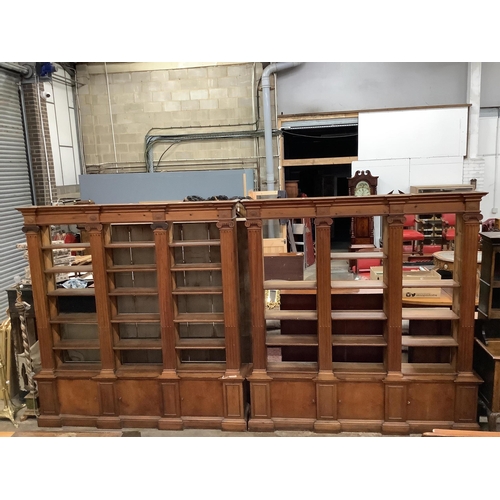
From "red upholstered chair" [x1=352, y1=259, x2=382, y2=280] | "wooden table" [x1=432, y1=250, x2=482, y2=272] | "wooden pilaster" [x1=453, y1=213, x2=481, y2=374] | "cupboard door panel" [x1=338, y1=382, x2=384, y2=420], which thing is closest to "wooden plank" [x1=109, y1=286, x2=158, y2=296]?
"cupboard door panel" [x1=338, y1=382, x2=384, y2=420]

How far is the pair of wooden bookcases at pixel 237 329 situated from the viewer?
387 cm

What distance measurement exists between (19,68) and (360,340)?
7340 mm

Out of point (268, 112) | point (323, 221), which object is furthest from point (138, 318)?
point (268, 112)

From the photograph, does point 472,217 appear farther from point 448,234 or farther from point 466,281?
point 448,234

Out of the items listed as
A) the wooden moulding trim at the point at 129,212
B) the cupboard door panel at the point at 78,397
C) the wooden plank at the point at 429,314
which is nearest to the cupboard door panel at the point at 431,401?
the wooden plank at the point at 429,314

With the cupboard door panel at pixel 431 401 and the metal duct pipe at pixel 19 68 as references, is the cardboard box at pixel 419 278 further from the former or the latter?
the metal duct pipe at pixel 19 68

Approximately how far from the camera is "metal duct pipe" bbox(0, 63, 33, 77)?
741 centimetres

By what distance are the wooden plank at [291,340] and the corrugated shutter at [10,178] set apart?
5.18 m

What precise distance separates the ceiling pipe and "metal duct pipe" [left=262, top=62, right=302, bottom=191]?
14.3ft

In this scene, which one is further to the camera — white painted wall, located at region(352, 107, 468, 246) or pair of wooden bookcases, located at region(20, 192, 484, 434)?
white painted wall, located at region(352, 107, 468, 246)

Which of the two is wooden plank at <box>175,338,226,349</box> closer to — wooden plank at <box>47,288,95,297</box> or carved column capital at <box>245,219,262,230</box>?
wooden plank at <box>47,288,95,297</box>

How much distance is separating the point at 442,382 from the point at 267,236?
18.5 feet

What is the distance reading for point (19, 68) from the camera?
25.2 ft

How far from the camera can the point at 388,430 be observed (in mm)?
3980
